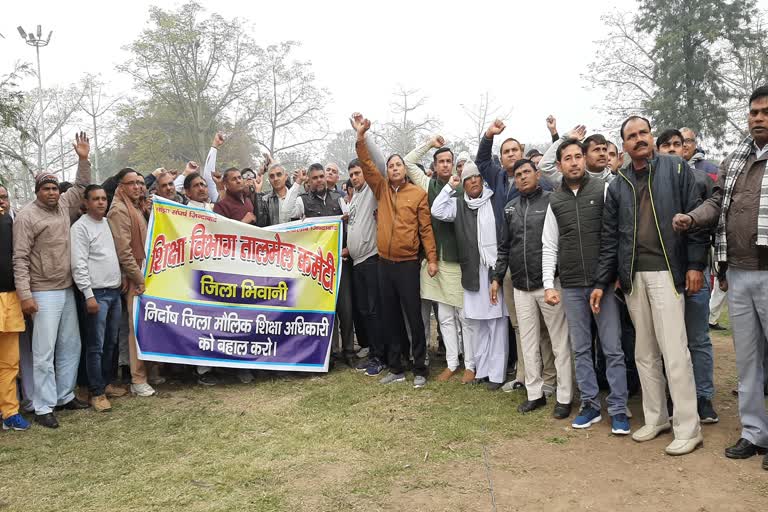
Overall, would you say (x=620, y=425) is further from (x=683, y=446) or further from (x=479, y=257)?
(x=479, y=257)

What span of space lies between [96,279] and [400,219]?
3.07 m

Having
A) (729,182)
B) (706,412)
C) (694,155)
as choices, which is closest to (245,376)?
(706,412)

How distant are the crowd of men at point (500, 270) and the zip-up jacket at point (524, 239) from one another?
0.02m

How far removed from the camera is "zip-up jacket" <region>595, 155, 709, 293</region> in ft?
→ 13.4

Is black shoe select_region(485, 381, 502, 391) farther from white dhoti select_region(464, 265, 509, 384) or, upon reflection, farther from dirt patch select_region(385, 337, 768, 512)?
dirt patch select_region(385, 337, 768, 512)

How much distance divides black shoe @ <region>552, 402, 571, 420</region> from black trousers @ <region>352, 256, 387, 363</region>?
7.47ft

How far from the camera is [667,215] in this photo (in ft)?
13.5

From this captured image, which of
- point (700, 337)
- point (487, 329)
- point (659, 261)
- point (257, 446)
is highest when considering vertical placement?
point (659, 261)

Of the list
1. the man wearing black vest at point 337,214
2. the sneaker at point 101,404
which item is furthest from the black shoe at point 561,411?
the sneaker at point 101,404

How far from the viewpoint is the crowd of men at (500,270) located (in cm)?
407

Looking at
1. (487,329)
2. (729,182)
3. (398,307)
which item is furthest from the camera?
(398,307)

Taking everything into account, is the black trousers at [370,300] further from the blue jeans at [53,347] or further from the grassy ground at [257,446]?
the blue jeans at [53,347]

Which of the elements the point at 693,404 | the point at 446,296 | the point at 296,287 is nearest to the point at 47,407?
the point at 296,287

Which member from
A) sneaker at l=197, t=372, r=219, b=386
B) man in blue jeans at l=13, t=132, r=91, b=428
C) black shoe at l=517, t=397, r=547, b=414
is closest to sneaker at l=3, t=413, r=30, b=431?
man in blue jeans at l=13, t=132, r=91, b=428
